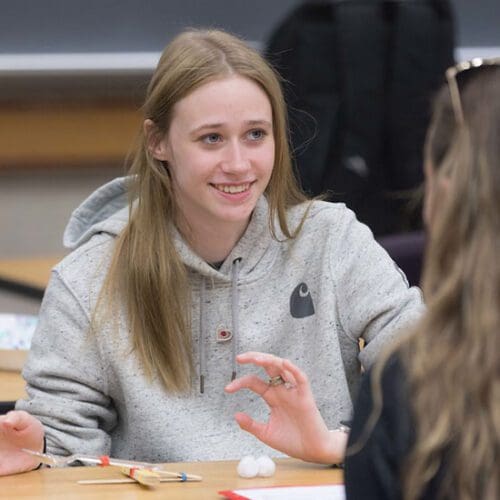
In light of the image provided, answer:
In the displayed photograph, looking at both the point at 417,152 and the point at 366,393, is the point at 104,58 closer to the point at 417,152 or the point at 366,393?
the point at 417,152

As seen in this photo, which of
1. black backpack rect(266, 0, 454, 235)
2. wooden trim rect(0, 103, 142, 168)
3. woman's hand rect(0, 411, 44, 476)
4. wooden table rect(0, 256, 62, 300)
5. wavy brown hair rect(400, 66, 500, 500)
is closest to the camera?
wavy brown hair rect(400, 66, 500, 500)

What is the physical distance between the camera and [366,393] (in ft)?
4.00

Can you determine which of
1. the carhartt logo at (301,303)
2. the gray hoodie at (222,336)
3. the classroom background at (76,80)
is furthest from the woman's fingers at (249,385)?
the classroom background at (76,80)

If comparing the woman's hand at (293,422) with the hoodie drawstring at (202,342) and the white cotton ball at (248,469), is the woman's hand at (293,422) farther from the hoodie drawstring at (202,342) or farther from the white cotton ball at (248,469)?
the hoodie drawstring at (202,342)

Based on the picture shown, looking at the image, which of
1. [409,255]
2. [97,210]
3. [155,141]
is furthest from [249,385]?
[409,255]

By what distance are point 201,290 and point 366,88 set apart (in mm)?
1817

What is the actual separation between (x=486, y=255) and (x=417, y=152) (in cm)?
289

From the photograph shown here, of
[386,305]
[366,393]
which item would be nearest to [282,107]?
[386,305]

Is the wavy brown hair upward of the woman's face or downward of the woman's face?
downward

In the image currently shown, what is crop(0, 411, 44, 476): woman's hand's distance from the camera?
1967 mm

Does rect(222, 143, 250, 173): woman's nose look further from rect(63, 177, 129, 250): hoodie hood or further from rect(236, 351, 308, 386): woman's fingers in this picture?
rect(236, 351, 308, 386): woman's fingers

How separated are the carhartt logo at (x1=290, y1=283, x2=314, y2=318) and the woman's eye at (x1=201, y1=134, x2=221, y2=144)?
0.98 ft

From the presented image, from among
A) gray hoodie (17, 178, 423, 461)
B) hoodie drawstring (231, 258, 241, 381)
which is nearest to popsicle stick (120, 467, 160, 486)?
gray hoodie (17, 178, 423, 461)

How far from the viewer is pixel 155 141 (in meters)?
2.33
